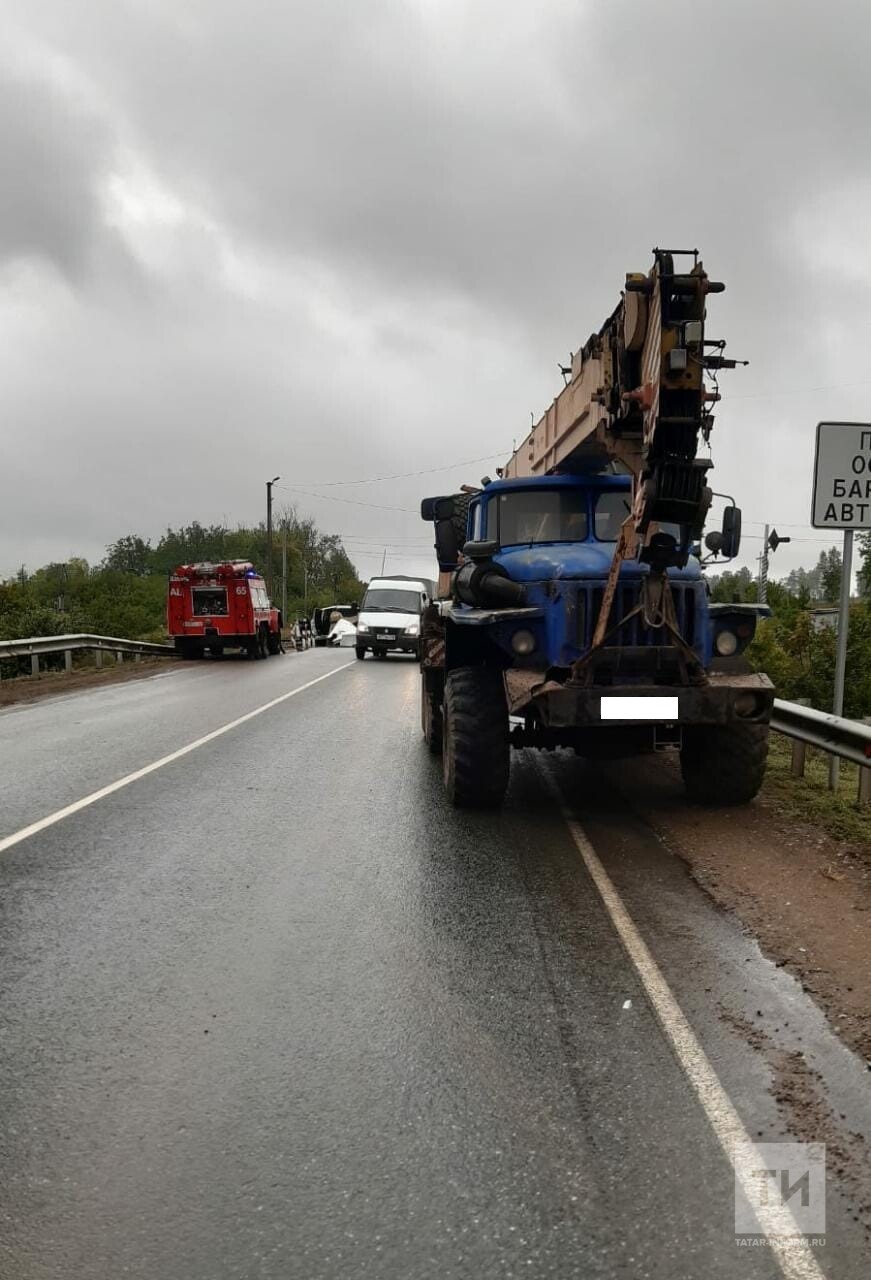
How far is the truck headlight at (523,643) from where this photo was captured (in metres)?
7.84

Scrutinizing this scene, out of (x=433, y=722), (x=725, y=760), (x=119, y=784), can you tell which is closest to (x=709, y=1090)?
(x=725, y=760)

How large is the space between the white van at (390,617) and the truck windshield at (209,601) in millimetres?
4463

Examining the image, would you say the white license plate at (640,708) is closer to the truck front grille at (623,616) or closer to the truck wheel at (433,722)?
the truck front grille at (623,616)

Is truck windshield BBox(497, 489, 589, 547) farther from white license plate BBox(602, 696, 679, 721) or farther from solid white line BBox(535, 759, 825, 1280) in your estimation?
solid white line BBox(535, 759, 825, 1280)

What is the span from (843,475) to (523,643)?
3.26 m

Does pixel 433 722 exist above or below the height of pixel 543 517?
below

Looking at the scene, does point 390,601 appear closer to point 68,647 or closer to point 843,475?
point 68,647

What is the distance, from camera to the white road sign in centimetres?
875

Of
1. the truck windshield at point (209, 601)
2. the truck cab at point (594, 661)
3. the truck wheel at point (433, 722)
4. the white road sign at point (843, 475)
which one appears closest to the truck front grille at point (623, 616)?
the truck cab at point (594, 661)

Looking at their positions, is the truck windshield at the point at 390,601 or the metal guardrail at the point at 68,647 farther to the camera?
the truck windshield at the point at 390,601

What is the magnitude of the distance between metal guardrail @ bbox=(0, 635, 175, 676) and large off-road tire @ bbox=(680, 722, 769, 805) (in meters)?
16.1

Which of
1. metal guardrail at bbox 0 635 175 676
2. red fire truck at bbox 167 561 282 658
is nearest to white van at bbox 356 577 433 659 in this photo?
red fire truck at bbox 167 561 282 658

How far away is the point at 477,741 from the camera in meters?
7.91

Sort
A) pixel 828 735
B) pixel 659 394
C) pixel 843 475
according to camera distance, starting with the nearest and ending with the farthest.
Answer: pixel 659 394 → pixel 828 735 → pixel 843 475
